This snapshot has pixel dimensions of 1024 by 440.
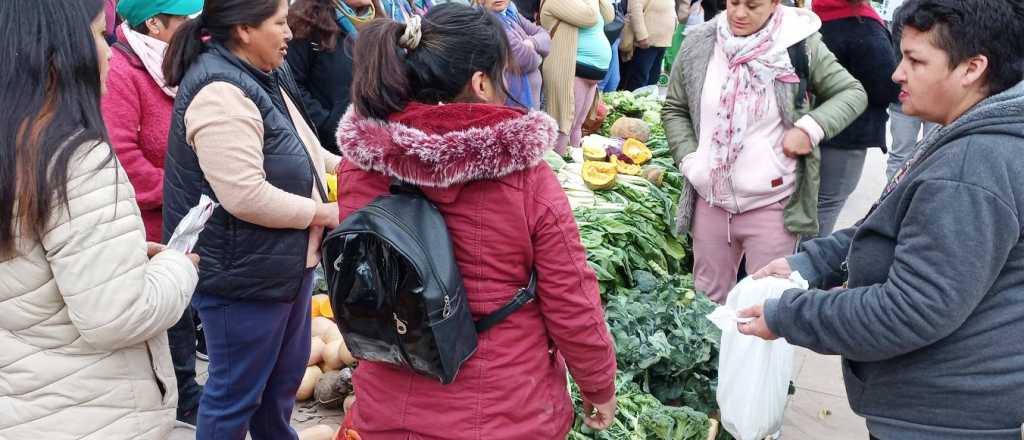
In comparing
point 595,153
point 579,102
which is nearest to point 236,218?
point 595,153

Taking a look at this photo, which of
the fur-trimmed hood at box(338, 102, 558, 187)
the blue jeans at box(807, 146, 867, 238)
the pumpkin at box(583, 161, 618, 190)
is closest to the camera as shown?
the fur-trimmed hood at box(338, 102, 558, 187)

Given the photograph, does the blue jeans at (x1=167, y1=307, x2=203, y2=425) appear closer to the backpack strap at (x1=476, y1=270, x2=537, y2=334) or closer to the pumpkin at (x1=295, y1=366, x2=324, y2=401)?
the pumpkin at (x1=295, y1=366, x2=324, y2=401)

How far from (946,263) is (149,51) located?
8.71 ft

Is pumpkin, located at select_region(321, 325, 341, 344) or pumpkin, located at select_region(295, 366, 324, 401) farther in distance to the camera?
pumpkin, located at select_region(321, 325, 341, 344)

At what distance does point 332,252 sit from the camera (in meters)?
1.79

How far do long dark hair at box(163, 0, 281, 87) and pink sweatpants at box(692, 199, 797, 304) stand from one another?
207 centimetres

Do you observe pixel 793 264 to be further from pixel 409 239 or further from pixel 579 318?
pixel 409 239

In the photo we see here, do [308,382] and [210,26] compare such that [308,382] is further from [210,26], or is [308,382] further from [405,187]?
[405,187]

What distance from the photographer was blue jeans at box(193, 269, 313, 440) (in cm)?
261

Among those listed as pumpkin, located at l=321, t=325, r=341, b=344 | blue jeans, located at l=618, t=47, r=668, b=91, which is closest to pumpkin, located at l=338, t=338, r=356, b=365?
pumpkin, located at l=321, t=325, r=341, b=344

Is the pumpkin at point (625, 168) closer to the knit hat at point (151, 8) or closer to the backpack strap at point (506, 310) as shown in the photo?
the knit hat at point (151, 8)

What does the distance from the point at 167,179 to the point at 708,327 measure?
219 centimetres

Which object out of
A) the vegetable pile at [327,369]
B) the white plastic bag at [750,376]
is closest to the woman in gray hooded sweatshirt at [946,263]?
the white plastic bag at [750,376]

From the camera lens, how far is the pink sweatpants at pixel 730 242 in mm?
3484
